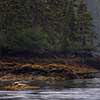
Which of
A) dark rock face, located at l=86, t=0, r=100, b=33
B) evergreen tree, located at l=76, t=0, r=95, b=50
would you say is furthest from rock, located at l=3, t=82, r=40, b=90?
dark rock face, located at l=86, t=0, r=100, b=33

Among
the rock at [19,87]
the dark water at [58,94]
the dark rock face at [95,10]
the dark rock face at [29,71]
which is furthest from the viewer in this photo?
the dark rock face at [95,10]

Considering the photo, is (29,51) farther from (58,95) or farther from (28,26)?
(58,95)

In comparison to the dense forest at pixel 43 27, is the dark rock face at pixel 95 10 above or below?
below

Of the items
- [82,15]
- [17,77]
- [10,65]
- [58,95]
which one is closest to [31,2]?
[82,15]

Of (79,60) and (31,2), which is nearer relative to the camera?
(79,60)

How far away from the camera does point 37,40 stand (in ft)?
261

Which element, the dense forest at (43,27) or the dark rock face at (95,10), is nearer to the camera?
the dense forest at (43,27)

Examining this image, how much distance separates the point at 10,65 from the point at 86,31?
3556cm

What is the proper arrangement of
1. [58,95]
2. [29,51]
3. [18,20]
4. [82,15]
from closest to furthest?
1. [58,95]
2. [29,51]
3. [18,20]
4. [82,15]

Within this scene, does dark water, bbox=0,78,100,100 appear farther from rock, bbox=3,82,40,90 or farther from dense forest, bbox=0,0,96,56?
dense forest, bbox=0,0,96,56

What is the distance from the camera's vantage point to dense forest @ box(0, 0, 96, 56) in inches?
3073

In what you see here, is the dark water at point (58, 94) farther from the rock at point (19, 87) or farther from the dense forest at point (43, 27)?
the dense forest at point (43, 27)

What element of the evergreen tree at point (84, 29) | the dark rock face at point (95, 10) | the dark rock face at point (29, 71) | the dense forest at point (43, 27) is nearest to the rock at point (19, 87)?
the dark rock face at point (29, 71)

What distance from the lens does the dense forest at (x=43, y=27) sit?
7806 centimetres
